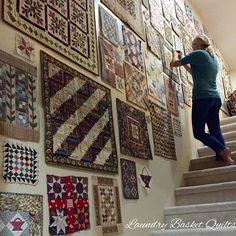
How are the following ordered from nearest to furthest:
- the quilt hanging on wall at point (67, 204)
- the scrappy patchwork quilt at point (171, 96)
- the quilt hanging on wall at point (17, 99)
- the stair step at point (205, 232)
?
the quilt hanging on wall at point (17, 99) → the quilt hanging on wall at point (67, 204) → the stair step at point (205, 232) → the scrappy patchwork quilt at point (171, 96)

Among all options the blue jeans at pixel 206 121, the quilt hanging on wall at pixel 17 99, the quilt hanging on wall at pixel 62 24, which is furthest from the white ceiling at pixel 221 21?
the quilt hanging on wall at pixel 17 99

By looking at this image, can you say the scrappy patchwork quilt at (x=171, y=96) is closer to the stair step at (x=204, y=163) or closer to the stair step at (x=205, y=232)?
the stair step at (x=204, y=163)

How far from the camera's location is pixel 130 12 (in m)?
2.84

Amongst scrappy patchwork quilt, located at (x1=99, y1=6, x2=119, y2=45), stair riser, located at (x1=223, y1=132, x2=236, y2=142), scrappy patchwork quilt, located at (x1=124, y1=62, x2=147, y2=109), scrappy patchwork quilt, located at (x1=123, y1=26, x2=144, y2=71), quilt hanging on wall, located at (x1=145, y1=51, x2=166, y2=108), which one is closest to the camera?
scrappy patchwork quilt, located at (x1=99, y1=6, x2=119, y2=45)

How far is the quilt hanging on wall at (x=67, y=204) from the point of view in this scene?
154 centimetres

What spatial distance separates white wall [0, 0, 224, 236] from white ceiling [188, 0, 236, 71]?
2053 mm

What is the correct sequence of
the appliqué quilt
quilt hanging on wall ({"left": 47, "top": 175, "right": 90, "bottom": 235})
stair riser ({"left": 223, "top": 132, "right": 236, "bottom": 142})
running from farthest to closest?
1. stair riser ({"left": 223, "top": 132, "right": 236, "bottom": 142})
2. quilt hanging on wall ({"left": 47, "top": 175, "right": 90, "bottom": 235})
3. the appliqué quilt

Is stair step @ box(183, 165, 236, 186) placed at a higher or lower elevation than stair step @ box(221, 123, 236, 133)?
lower

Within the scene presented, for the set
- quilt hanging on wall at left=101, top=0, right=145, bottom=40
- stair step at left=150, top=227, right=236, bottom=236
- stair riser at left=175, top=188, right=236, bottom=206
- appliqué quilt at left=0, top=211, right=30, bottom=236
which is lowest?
stair step at left=150, top=227, right=236, bottom=236

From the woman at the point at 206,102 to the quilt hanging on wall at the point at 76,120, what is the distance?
114 cm

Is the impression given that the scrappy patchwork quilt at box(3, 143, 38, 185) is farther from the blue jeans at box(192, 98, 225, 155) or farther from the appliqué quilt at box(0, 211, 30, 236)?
the blue jeans at box(192, 98, 225, 155)

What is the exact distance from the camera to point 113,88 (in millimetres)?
2291

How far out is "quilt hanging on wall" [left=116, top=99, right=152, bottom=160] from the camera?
227 centimetres

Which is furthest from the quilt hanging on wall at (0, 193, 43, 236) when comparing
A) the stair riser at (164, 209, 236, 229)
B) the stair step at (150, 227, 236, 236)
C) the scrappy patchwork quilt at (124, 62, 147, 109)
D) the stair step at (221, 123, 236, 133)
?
the stair step at (221, 123, 236, 133)
